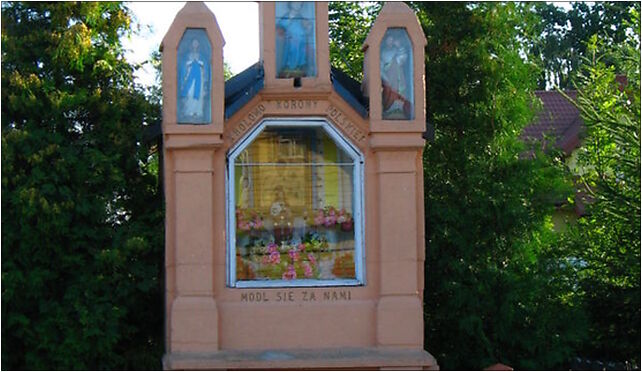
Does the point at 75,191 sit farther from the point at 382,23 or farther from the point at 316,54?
the point at 382,23

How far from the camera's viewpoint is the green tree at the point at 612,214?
1275 cm

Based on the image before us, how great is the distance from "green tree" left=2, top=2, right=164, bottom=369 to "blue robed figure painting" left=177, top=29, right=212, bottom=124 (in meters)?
1.36

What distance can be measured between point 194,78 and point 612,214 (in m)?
6.56

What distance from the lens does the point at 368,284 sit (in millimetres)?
9859

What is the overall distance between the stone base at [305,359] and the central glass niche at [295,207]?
0.74 m

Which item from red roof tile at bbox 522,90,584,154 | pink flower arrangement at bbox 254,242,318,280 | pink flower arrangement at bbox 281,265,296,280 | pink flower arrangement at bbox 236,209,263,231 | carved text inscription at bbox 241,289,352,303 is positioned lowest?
carved text inscription at bbox 241,289,352,303

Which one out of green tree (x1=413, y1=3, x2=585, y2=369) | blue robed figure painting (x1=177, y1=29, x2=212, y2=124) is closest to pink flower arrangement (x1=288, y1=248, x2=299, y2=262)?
blue robed figure painting (x1=177, y1=29, x2=212, y2=124)

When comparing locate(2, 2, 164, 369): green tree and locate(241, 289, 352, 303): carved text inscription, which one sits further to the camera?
locate(2, 2, 164, 369): green tree

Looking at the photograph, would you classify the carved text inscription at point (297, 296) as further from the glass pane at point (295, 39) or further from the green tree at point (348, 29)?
the green tree at point (348, 29)

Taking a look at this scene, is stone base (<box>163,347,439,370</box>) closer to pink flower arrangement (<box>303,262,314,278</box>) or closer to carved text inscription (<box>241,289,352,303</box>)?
carved text inscription (<box>241,289,352,303</box>)

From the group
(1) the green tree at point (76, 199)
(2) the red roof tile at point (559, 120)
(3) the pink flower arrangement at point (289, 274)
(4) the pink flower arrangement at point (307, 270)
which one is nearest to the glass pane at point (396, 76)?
(4) the pink flower arrangement at point (307, 270)

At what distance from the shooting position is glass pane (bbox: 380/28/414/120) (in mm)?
9961

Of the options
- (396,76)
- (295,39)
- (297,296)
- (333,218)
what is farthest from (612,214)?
(295,39)

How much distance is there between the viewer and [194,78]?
31.9 feet
